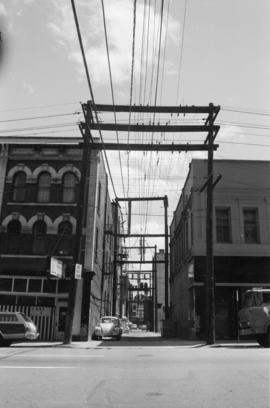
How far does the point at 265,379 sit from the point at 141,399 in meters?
2.62

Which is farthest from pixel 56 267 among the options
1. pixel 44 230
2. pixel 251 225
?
pixel 251 225

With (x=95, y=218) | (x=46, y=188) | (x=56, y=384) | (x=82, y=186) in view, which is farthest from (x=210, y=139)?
(x=56, y=384)

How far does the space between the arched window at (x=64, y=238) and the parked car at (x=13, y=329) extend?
→ 23.2 ft

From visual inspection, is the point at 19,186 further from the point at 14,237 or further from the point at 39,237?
the point at 39,237

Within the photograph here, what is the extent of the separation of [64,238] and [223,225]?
9.05 metres

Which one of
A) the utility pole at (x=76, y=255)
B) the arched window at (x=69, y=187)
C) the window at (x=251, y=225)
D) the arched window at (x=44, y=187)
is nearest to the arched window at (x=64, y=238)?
the arched window at (x=69, y=187)

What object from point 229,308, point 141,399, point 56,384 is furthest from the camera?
point 229,308

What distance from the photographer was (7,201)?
26.6 m

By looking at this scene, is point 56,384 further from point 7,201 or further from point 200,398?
point 7,201

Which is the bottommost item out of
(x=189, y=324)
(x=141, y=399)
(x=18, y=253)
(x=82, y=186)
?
(x=141, y=399)

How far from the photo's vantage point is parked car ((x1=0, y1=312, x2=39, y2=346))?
1831 cm

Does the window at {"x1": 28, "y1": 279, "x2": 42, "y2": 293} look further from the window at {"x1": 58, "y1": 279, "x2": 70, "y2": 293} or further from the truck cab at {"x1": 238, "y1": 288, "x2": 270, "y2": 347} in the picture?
the truck cab at {"x1": 238, "y1": 288, "x2": 270, "y2": 347}

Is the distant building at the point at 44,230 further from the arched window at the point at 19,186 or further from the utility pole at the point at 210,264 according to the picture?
the utility pole at the point at 210,264

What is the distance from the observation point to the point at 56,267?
22.9 metres
